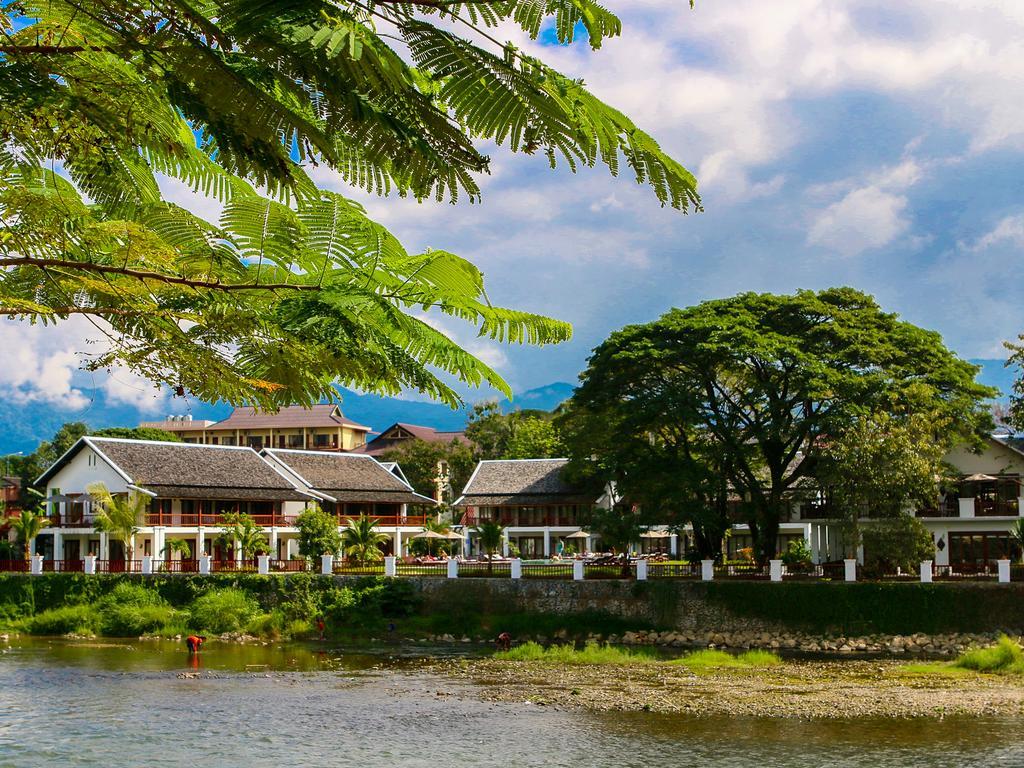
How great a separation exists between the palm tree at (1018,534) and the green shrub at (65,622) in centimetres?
2985

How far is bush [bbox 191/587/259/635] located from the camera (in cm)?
3566

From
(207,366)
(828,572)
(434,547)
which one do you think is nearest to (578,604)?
(828,572)

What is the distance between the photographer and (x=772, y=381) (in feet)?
115

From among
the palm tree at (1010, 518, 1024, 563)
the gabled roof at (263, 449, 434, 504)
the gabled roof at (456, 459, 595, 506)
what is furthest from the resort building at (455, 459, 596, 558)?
the palm tree at (1010, 518, 1024, 563)

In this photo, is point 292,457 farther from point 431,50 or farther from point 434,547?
point 431,50

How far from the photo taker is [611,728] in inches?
790

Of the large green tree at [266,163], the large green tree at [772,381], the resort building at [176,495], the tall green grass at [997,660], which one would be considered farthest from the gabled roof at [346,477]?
the large green tree at [266,163]

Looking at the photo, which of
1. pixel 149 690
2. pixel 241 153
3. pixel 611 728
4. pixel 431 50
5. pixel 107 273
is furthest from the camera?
pixel 149 690

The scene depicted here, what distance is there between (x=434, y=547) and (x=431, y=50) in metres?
53.9

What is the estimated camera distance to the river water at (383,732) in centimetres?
1744

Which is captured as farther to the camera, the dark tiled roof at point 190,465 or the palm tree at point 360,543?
the dark tiled roof at point 190,465

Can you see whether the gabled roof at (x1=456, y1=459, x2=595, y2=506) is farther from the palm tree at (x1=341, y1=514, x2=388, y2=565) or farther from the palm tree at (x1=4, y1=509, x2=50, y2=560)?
the palm tree at (x1=4, y1=509, x2=50, y2=560)

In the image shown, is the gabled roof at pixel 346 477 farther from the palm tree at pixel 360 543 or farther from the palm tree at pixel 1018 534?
the palm tree at pixel 1018 534

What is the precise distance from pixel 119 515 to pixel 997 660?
98.8 ft
